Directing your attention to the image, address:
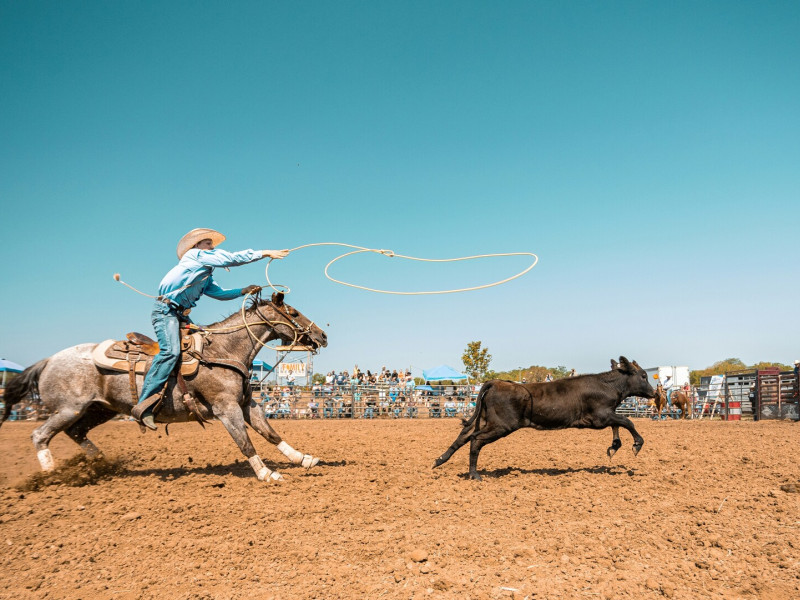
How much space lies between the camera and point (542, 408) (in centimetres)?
712

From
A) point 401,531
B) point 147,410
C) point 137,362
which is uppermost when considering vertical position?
point 137,362

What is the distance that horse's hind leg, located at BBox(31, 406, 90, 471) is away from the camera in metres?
6.12

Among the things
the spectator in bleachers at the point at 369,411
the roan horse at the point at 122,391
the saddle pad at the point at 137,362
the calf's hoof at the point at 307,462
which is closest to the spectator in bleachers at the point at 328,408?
the spectator in bleachers at the point at 369,411

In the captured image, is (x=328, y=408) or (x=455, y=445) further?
(x=328, y=408)

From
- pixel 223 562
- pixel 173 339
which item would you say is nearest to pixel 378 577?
pixel 223 562

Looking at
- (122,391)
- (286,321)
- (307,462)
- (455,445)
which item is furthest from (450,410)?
(122,391)

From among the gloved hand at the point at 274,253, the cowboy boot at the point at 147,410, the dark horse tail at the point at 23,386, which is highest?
the gloved hand at the point at 274,253

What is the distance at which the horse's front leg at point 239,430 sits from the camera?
20.0 ft

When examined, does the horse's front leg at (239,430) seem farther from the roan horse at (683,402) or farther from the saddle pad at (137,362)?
the roan horse at (683,402)

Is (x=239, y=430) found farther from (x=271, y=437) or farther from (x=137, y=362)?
(x=137, y=362)

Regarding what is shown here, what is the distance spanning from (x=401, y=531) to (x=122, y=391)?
3872 mm

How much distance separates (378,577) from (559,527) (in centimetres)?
166

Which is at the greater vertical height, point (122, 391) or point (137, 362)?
point (137, 362)

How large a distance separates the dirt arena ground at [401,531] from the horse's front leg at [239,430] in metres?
0.27
